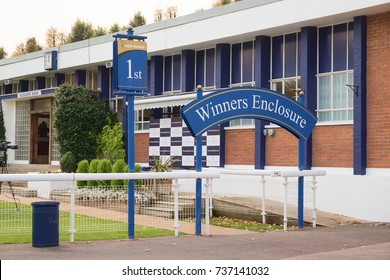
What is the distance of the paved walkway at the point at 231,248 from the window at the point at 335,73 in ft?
15.6

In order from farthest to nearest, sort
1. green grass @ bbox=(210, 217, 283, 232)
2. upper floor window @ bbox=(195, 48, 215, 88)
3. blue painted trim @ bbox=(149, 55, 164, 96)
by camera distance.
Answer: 1. blue painted trim @ bbox=(149, 55, 164, 96)
2. upper floor window @ bbox=(195, 48, 215, 88)
3. green grass @ bbox=(210, 217, 283, 232)

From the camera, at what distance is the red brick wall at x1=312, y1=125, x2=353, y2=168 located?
16672 mm

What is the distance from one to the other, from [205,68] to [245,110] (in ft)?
26.7

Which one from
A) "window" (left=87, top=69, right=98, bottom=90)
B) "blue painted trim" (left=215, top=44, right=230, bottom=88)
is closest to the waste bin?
"blue painted trim" (left=215, top=44, right=230, bottom=88)

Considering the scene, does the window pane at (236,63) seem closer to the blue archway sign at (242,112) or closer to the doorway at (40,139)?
the blue archway sign at (242,112)

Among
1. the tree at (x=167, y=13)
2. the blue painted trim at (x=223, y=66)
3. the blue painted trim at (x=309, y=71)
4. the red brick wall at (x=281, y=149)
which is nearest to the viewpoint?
the blue painted trim at (x=309, y=71)

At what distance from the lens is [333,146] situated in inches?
670

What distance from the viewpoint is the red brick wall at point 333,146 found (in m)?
16.7

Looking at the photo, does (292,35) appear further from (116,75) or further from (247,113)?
(116,75)

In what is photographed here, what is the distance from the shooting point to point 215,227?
1438cm

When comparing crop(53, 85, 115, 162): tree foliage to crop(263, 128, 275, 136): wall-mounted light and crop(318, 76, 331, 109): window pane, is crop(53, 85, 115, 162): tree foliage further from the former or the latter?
crop(318, 76, 331, 109): window pane

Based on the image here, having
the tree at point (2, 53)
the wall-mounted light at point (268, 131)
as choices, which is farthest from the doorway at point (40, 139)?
Result: the tree at point (2, 53)

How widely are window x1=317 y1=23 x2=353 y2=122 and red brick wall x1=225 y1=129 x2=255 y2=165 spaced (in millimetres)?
2405

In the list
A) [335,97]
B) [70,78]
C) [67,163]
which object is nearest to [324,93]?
[335,97]
